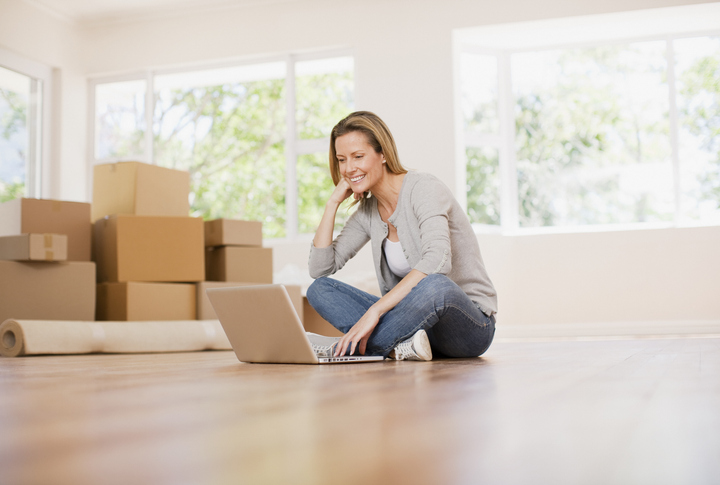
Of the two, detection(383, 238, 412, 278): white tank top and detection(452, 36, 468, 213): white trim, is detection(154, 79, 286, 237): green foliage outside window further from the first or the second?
detection(383, 238, 412, 278): white tank top

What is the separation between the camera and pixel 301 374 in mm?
1279

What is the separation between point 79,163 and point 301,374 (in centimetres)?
502

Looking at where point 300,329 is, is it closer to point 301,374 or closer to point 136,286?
point 301,374

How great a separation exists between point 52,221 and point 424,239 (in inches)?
83.0

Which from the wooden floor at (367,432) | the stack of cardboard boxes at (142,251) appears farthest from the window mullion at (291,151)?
the wooden floor at (367,432)

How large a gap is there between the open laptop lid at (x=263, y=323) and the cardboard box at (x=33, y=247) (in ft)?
4.57

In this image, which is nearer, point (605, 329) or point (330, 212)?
point (330, 212)

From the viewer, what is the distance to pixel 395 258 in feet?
6.14

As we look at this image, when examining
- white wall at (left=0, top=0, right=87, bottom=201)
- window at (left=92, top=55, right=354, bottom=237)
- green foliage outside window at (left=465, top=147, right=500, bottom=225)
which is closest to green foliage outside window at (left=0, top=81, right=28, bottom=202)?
white wall at (left=0, top=0, right=87, bottom=201)

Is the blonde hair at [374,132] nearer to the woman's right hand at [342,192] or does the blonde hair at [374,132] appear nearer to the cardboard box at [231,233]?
the woman's right hand at [342,192]

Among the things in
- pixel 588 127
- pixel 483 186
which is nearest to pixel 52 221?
pixel 483 186

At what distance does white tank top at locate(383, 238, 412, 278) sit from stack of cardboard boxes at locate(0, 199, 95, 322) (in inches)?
62.9

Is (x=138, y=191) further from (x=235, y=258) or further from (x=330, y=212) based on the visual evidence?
(x=330, y=212)

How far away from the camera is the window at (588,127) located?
492cm
